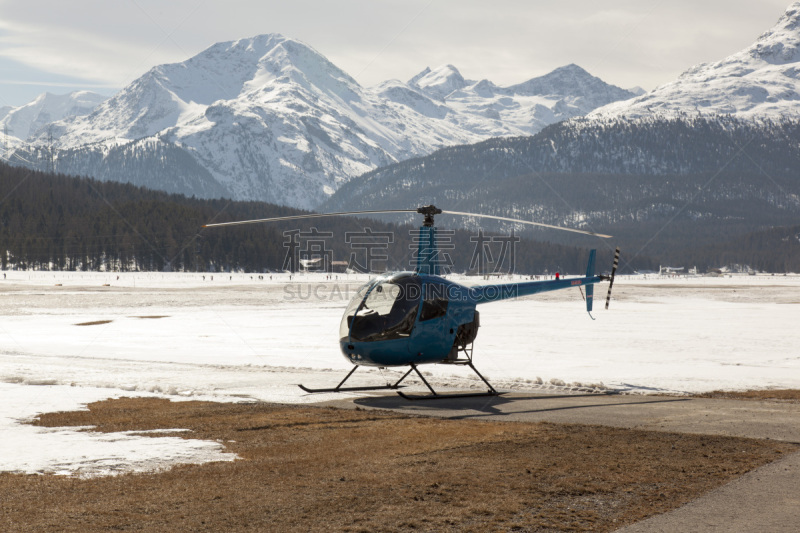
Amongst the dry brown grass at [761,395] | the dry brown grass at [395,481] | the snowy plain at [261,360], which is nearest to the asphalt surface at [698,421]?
the dry brown grass at [395,481]

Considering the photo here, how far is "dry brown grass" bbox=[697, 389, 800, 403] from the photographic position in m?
16.4

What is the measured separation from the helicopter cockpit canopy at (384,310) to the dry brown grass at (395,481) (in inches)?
102

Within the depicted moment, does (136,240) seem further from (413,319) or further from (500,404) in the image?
(500,404)

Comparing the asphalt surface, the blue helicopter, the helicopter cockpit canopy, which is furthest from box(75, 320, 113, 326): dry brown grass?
the helicopter cockpit canopy

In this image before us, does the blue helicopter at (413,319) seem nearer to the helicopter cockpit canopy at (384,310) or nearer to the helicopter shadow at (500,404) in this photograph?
the helicopter cockpit canopy at (384,310)

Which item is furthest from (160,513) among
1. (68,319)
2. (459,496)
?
(68,319)

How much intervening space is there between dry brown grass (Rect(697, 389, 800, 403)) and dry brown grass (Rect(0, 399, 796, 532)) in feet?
16.7

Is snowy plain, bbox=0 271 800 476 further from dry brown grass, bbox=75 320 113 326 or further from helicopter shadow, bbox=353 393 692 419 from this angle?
helicopter shadow, bbox=353 393 692 419

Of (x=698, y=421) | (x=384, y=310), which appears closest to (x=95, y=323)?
(x=384, y=310)

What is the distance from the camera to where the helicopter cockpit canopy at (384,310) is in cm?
1564

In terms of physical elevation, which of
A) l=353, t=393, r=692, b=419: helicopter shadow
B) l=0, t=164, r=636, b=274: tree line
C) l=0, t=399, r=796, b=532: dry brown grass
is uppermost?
l=0, t=164, r=636, b=274: tree line

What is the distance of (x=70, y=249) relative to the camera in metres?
152

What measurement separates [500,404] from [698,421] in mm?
3977

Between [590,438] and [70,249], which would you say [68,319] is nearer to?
[590,438]
